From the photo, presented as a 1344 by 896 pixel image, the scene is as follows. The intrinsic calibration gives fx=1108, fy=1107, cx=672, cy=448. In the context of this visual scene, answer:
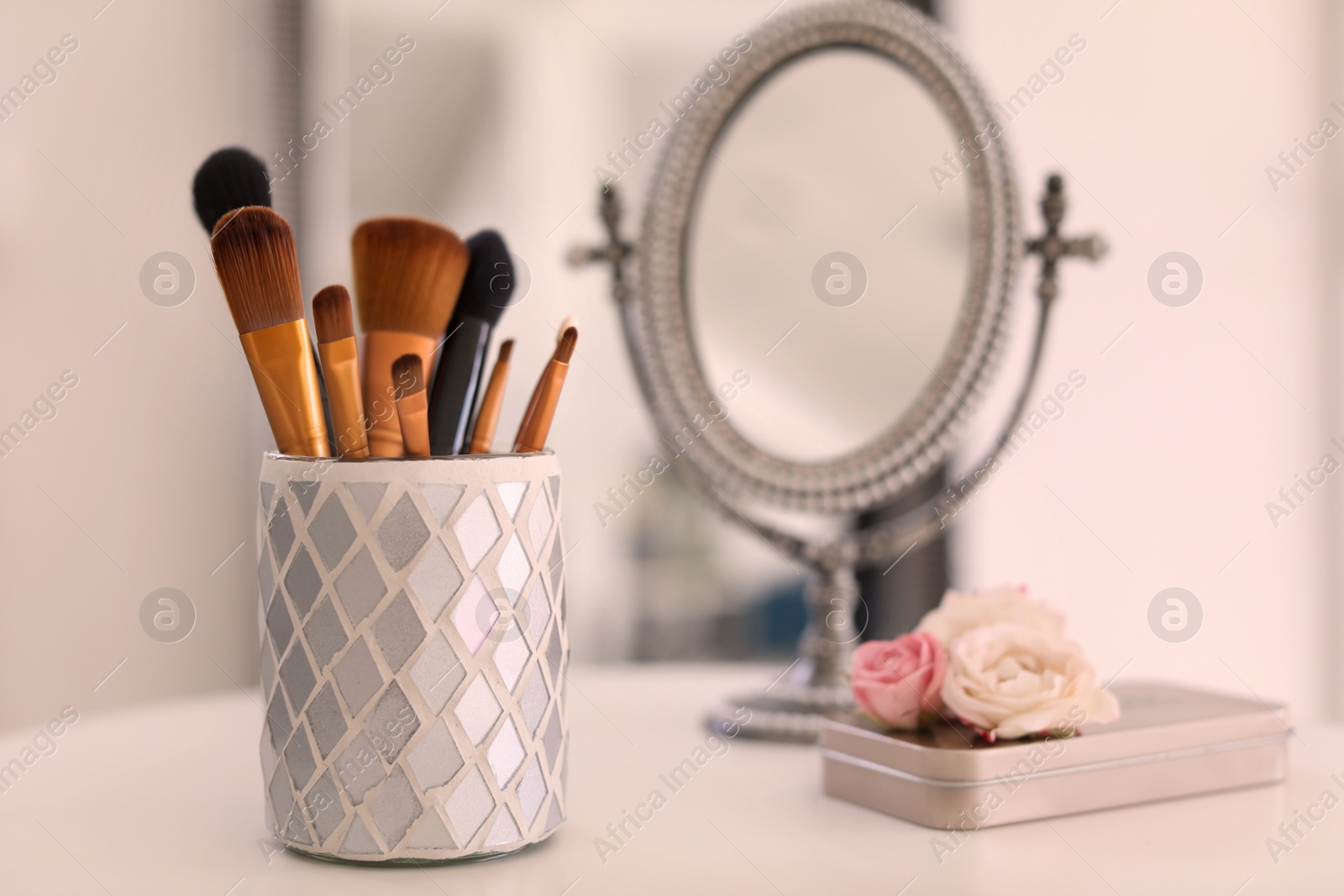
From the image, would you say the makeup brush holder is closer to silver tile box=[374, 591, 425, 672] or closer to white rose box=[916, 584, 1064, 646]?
silver tile box=[374, 591, 425, 672]

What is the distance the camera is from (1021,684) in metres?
0.45

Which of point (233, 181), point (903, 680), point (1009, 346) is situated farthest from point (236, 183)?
point (1009, 346)

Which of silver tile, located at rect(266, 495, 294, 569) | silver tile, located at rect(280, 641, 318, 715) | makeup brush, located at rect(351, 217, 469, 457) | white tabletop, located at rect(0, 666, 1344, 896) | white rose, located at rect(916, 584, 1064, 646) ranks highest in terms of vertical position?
makeup brush, located at rect(351, 217, 469, 457)

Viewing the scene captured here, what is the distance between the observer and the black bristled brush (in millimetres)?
424

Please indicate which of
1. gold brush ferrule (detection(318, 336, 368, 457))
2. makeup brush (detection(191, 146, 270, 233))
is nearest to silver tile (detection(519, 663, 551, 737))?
gold brush ferrule (detection(318, 336, 368, 457))

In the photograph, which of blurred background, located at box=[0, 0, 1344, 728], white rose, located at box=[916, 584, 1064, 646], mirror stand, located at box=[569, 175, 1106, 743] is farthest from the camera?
blurred background, located at box=[0, 0, 1344, 728]

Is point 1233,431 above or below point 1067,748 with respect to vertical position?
above

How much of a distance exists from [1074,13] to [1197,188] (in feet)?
0.66

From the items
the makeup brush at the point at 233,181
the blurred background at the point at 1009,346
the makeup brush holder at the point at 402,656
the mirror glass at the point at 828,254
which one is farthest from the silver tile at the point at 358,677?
the blurred background at the point at 1009,346

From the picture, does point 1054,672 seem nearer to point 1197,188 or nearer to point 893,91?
point 893,91

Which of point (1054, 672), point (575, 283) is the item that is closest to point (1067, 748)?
point (1054, 672)

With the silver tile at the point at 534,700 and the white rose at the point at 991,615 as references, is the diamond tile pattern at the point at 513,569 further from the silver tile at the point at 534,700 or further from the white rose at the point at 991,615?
the white rose at the point at 991,615

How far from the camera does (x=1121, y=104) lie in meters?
1.01

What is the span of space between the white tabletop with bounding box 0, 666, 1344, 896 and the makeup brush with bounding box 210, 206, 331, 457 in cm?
16
